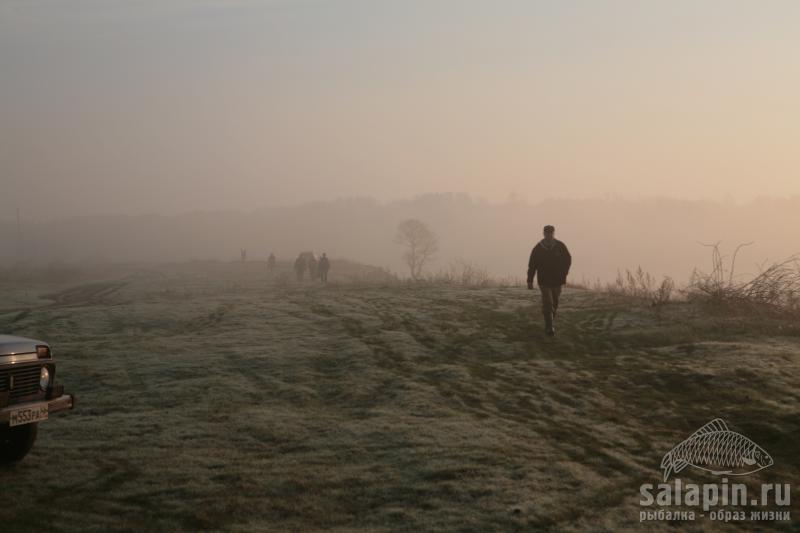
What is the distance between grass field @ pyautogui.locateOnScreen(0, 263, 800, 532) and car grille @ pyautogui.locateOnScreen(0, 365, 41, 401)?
31.4 inches

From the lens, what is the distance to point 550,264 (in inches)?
546

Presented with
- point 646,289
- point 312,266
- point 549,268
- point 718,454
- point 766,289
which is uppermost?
point 549,268

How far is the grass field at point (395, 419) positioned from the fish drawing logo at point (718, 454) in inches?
6.3

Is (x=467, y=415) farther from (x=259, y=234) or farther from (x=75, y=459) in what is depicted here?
(x=259, y=234)

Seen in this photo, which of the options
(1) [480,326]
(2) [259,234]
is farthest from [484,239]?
(1) [480,326]

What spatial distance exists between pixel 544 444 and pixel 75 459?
507 centimetres

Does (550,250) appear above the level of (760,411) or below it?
above

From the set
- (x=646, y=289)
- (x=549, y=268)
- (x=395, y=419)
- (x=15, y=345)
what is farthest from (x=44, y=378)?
(x=646, y=289)

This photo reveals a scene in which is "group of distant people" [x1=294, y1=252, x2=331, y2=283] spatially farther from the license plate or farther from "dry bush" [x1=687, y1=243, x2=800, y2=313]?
the license plate

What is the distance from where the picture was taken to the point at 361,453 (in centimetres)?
715

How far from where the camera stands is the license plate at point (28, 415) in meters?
6.23

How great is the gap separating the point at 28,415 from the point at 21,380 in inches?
16.3

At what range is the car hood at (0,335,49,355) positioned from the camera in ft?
21.3

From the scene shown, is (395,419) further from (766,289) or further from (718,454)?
(766,289)
